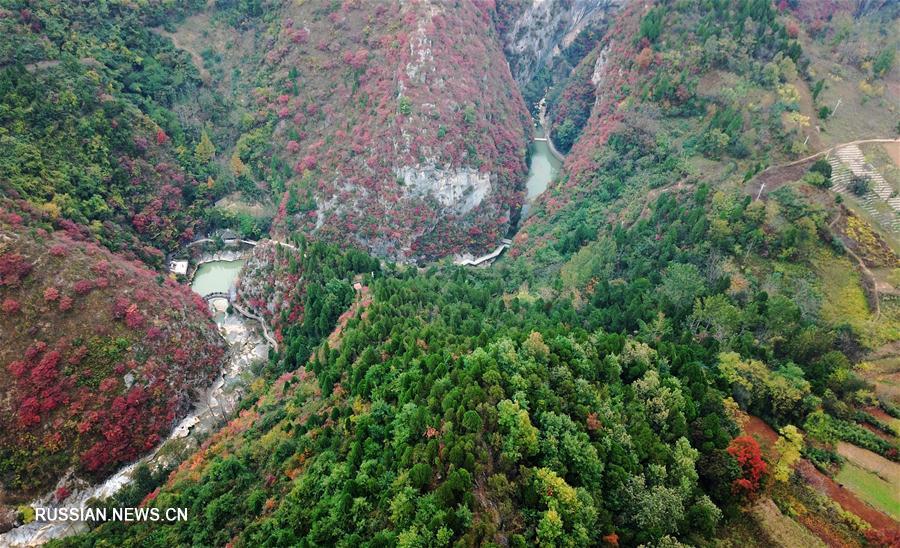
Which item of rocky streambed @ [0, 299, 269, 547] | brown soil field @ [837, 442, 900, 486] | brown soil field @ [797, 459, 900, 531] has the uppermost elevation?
brown soil field @ [837, 442, 900, 486]

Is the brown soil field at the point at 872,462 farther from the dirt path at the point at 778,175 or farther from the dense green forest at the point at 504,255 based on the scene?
the dirt path at the point at 778,175

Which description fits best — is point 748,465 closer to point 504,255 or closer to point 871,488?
point 871,488

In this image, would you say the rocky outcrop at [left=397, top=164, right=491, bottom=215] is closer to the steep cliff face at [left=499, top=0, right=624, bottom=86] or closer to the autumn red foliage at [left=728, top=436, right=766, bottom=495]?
the steep cliff face at [left=499, top=0, right=624, bottom=86]

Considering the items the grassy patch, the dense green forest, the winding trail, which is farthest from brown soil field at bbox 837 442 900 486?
the winding trail

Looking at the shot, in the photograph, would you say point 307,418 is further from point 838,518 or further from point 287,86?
point 287,86

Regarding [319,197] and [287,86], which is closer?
[319,197]

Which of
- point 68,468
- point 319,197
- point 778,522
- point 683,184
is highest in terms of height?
point 683,184

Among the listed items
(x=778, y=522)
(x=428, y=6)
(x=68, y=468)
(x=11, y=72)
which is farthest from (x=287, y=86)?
(x=778, y=522)
